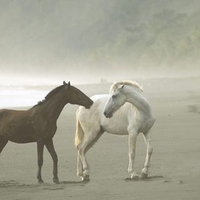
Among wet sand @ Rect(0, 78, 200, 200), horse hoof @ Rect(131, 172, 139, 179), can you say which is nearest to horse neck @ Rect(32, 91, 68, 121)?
wet sand @ Rect(0, 78, 200, 200)

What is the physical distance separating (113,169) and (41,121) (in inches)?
62.1

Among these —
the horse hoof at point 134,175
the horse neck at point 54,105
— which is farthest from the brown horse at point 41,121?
the horse hoof at point 134,175

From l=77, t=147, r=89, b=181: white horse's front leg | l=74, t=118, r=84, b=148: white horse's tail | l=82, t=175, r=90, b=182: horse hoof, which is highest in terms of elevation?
l=74, t=118, r=84, b=148: white horse's tail

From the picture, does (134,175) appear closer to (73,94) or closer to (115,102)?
(115,102)

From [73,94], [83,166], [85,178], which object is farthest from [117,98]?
[85,178]

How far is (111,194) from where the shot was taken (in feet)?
29.9

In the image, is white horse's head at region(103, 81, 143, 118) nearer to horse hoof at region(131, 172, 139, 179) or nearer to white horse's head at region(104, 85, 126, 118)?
white horse's head at region(104, 85, 126, 118)

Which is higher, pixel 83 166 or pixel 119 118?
pixel 119 118

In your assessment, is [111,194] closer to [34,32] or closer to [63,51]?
[63,51]

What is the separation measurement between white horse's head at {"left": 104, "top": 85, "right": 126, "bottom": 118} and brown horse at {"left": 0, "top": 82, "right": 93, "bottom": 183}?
43 centimetres

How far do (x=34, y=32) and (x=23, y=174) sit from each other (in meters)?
87.2

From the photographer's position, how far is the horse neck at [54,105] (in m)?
10.6

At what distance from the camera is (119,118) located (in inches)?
437

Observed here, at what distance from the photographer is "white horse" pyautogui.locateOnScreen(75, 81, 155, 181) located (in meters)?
10.8
